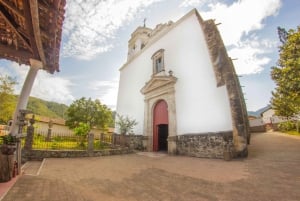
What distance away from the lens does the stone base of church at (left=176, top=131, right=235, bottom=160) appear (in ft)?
23.1

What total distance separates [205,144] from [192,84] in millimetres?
3527

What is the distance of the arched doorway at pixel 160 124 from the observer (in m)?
11.6

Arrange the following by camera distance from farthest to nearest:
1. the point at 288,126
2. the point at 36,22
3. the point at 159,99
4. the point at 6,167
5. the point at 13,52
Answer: the point at 288,126 → the point at 159,99 → the point at 13,52 → the point at 6,167 → the point at 36,22

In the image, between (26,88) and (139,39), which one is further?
(139,39)

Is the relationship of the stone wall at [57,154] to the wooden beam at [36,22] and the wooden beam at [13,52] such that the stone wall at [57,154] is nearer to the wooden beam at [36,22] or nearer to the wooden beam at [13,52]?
the wooden beam at [13,52]

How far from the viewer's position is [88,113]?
25.8m

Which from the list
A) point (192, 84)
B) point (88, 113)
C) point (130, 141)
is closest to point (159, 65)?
point (192, 84)

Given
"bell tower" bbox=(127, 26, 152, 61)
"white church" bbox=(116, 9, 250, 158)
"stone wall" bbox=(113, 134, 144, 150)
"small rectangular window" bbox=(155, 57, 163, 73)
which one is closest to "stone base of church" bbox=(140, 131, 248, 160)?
"white church" bbox=(116, 9, 250, 158)

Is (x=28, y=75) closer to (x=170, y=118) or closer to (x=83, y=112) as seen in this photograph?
(x=170, y=118)

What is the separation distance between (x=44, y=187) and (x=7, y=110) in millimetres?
21875

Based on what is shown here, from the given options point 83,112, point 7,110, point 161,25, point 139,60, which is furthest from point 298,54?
point 7,110

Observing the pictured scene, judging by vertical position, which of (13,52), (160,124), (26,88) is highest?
(13,52)

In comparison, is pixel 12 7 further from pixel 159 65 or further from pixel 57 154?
pixel 159 65

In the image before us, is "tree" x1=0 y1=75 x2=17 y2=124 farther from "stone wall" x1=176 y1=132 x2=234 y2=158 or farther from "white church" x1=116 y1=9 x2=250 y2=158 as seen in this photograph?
"stone wall" x1=176 y1=132 x2=234 y2=158
